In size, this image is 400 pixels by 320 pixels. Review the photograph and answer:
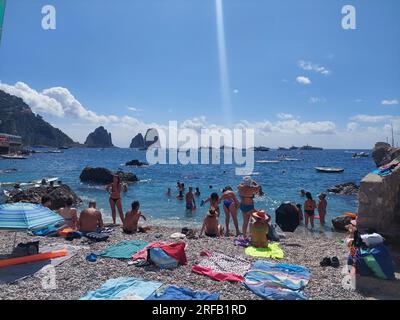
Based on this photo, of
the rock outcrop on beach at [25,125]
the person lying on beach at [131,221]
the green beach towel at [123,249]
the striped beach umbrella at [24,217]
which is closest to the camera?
the striped beach umbrella at [24,217]

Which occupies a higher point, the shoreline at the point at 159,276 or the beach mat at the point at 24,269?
A: the beach mat at the point at 24,269

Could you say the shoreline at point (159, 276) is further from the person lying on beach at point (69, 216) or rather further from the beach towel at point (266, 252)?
the person lying on beach at point (69, 216)

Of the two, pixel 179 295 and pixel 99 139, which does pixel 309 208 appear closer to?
pixel 179 295

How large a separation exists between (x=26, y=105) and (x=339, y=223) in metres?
153

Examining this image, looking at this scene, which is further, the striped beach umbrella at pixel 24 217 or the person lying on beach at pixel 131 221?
the person lying on beach at pixel 131 221

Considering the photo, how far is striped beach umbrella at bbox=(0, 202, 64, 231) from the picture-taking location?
593cm

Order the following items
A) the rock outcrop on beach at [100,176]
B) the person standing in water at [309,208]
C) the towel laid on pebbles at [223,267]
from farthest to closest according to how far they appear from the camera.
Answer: the rock outcrop on beach at [100,176] → the person standing in water at [309,208] → the towel laid on pebbles at [223,267]

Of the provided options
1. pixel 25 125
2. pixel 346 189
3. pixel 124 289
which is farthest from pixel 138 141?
pixel 124 289

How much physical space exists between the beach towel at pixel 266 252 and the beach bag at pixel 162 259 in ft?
6.81

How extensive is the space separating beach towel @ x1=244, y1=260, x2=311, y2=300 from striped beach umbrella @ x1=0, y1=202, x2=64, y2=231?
4196 mm

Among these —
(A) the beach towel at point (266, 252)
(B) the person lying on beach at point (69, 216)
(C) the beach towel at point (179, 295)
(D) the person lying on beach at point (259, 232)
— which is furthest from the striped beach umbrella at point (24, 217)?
(D) the person lying on beach at point (259, 232)

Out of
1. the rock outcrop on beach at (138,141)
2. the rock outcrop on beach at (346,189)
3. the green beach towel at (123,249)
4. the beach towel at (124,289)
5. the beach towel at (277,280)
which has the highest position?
the rock outcrop on beach at (138,141)

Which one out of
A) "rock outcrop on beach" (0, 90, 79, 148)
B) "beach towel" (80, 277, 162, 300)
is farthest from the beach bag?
"rock outcrop on beach" (0, 90, 79, 148)

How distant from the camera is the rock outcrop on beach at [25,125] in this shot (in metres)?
119
